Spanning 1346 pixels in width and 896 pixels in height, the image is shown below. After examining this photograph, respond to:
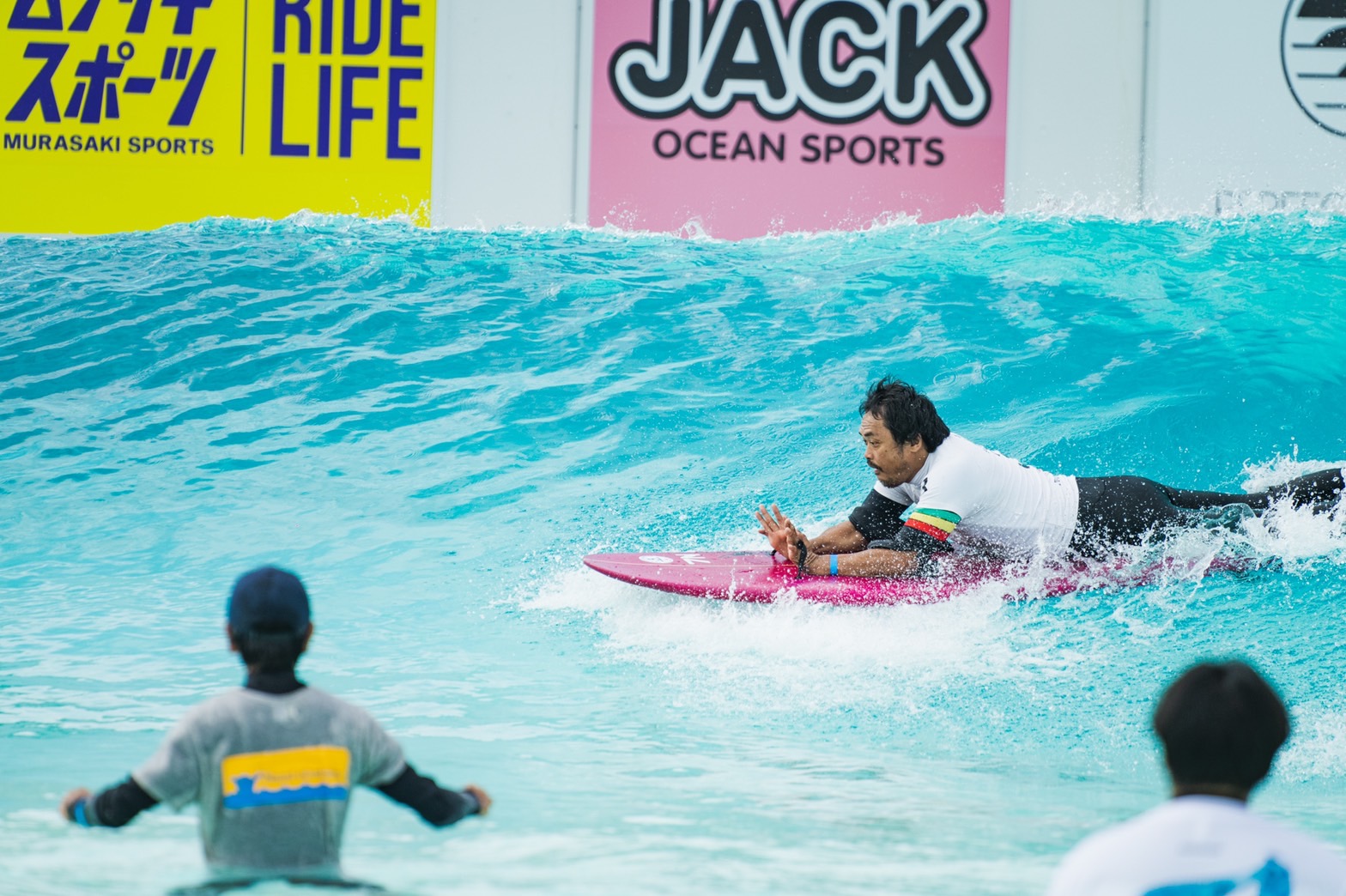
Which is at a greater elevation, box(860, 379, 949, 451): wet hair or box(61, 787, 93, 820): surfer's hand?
box(860, 379, 949, 451): wet hair

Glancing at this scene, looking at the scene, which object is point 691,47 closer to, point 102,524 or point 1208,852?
point 102,524

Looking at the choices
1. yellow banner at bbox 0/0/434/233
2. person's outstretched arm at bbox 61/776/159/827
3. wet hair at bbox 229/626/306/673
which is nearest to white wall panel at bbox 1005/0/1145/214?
yellow banner at bbox 0/0/434/233

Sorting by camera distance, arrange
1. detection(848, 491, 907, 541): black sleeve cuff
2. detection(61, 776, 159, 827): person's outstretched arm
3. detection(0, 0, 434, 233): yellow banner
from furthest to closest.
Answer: detection(0, 0, 434, 233): yellow banner, detection(848, 491, 907, 541): black sleeve cuff, detection(61, 776, 159, 827): person's outstretched arm

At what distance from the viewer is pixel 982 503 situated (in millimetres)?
4688

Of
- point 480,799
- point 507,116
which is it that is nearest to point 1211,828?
point 480,799

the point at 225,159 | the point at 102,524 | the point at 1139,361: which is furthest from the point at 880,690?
the point at 225,159

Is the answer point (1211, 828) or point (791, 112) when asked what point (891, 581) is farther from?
point (791, 112)

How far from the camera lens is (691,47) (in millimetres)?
10969

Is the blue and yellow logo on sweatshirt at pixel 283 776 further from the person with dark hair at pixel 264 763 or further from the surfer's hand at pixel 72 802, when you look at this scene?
the surfer's hand at pixel 72 802

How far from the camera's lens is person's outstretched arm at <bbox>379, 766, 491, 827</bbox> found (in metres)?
2.08

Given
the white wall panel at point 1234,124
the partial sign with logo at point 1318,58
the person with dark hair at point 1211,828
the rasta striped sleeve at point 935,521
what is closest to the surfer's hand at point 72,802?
the person with dark hair at point 1211,828

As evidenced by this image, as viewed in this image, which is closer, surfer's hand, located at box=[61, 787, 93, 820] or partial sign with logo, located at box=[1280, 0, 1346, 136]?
surfer's hand, located at box=[61, 787, 93, 820]

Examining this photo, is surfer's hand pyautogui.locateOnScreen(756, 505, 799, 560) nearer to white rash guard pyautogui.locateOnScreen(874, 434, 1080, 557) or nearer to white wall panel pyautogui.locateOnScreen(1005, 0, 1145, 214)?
white rash guard pyautogui.locateOnScreen(874, 434, 1080, 557)

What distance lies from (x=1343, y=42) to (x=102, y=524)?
9324 mm
